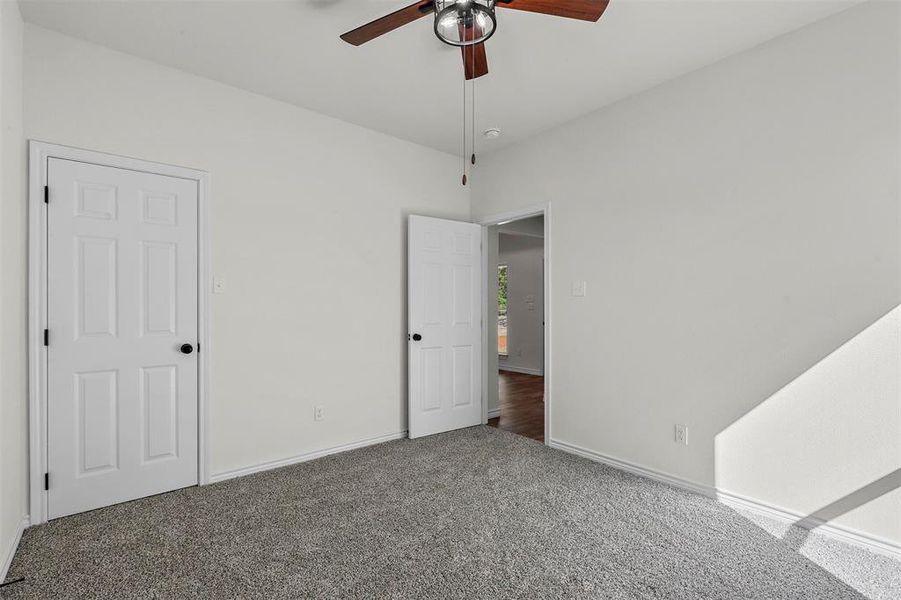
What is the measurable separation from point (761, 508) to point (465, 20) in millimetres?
2976

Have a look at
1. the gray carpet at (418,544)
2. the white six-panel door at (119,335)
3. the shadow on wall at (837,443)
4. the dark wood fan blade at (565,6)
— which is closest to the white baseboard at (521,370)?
the gray carpet at (418,544)

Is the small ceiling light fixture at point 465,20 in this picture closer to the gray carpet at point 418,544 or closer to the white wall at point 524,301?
the gray carpet at point 418,544

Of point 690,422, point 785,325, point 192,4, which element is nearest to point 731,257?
point 785,325

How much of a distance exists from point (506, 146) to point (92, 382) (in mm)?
3623

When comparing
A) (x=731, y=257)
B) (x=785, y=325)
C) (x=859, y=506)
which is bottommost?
(x=859, y=506)

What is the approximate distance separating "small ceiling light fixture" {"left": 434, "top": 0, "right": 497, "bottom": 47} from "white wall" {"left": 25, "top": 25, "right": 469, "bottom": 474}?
77.9 inches

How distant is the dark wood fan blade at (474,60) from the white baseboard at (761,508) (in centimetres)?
277

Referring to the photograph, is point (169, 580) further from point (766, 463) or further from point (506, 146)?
point (506, 146)

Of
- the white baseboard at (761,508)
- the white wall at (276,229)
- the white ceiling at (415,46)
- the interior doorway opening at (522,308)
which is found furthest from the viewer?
the interior doorway opening at (522,308)

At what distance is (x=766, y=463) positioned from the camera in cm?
257

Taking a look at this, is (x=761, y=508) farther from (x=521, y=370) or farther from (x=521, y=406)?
(x=521, y=370)

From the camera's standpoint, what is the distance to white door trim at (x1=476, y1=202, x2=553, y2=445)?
3816 mm

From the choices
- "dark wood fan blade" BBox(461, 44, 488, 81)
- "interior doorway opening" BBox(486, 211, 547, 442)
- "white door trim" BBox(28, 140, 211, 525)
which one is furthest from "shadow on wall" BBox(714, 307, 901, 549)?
"white door trim" BBox(28, 140, 211, 525)

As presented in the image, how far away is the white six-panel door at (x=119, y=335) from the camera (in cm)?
252
